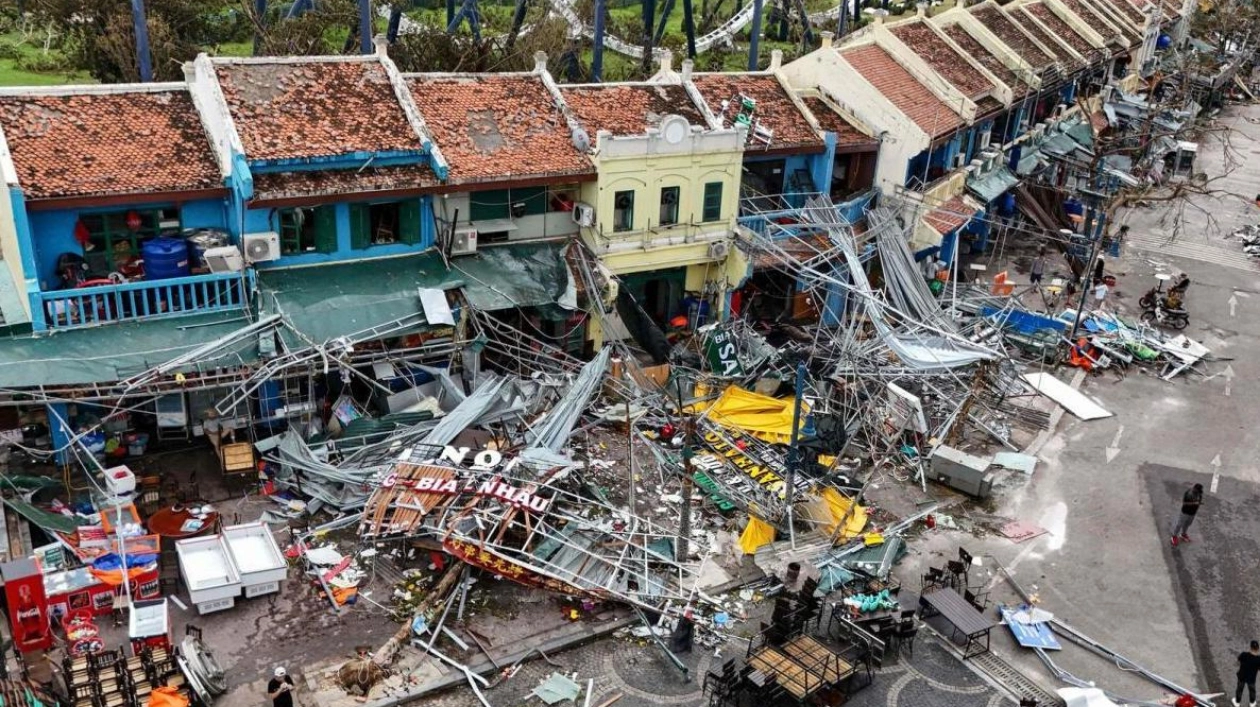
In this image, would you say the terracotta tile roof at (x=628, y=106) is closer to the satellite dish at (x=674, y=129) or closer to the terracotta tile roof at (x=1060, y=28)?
the satellite dish at (x=674, y=129)

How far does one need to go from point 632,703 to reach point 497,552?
4.03 metres

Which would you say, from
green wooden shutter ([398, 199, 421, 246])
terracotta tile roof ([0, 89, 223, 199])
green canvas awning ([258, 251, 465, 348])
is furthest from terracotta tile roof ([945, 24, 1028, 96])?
terracotta tile roof ([0, 89, 223, 199])

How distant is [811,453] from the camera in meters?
25.2

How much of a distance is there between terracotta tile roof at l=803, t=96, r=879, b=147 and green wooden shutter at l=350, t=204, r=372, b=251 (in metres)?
15.9

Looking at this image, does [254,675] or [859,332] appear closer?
[254,675]

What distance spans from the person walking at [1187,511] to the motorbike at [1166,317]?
14.4m

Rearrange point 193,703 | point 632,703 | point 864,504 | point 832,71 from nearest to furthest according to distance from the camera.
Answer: point 193,703, point 632,703, point 864,504, point 832,71

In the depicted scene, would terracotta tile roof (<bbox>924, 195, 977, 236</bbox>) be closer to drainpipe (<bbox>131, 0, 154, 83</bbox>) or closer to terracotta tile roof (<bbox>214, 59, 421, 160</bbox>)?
terracotta tile roof (<bbox>214, 59, 421, 160</bbox>)

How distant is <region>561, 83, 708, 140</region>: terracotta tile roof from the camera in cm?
2928

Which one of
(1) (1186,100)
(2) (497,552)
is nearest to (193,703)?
(2) (497,552)

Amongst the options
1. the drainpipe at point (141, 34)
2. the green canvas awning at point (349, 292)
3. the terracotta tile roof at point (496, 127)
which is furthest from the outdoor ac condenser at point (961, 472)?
the drainpipe at point (141, 34)

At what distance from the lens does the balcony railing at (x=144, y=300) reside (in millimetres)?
22219

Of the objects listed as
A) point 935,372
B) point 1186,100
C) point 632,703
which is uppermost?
point 1186,100

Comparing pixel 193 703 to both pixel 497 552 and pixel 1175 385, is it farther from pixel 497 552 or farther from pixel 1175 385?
pixel 1175 385
